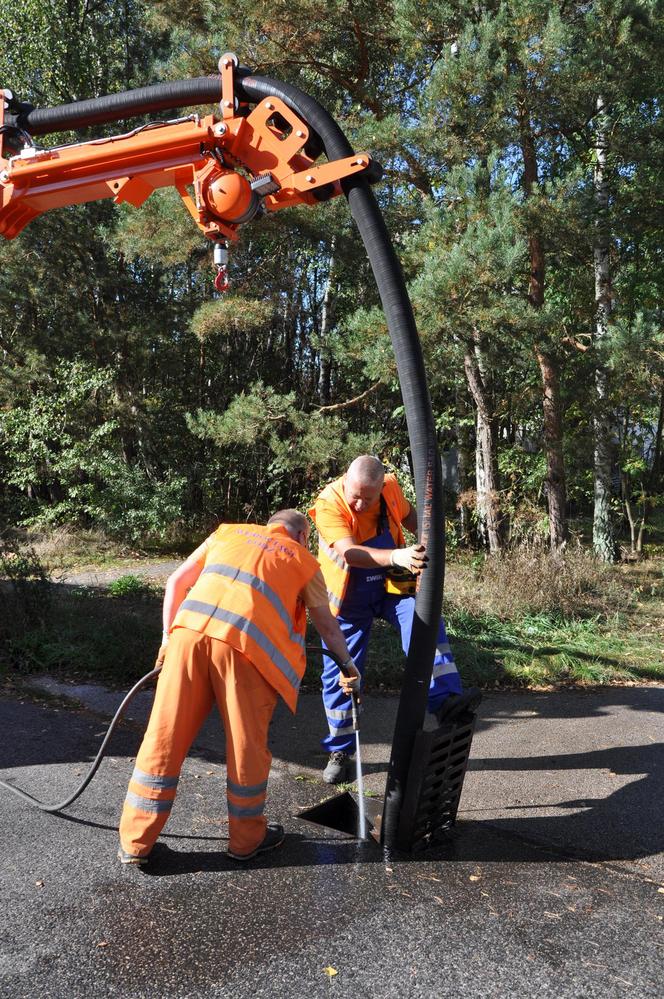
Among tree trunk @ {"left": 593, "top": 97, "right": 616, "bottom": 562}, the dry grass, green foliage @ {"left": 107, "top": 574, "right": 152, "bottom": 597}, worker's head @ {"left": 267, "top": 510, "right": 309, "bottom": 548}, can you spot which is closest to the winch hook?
worker's head @ {"left": 267, "top": 510, "right": 309, "bottom": 548}

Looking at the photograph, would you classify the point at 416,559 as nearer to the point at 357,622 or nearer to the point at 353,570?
the point at 353,570

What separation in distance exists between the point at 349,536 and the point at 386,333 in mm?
4993

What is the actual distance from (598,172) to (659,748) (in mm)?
9710

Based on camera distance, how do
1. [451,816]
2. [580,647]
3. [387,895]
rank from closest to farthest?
[387,895] < [451,816] < [580,647]

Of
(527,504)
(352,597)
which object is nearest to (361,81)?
(527,504)

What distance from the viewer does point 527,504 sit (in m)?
12.0

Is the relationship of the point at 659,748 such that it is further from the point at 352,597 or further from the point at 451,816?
the point at 352,597

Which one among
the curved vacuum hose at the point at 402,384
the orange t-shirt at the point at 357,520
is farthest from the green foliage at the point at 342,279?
the curved vacuum hose at the point at 402,384

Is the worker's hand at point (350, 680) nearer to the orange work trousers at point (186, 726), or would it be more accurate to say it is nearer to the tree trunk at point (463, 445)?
the orange work trousers at point (186, 726)

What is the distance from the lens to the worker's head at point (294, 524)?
374 cm

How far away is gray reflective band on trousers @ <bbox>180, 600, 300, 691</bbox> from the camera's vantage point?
326 cm

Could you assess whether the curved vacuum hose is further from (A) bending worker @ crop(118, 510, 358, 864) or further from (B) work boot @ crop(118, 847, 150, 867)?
(B) work boot @ crop(118, 847, 150, 867)

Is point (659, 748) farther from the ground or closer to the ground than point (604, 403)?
closer to the ground

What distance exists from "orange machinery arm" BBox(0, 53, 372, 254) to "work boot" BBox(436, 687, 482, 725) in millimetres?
2432
